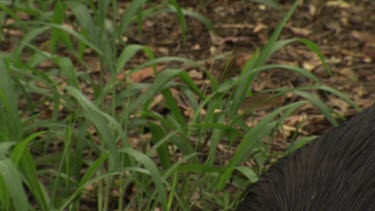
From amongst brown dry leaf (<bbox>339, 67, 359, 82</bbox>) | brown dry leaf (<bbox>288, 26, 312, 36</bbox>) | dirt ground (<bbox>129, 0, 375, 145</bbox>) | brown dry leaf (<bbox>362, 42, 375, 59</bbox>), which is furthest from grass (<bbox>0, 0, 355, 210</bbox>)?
brown dry leaf (<bbox>288, 26, 312, 36</bbox>)

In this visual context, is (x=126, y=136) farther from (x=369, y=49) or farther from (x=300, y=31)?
(x=300, y=31)

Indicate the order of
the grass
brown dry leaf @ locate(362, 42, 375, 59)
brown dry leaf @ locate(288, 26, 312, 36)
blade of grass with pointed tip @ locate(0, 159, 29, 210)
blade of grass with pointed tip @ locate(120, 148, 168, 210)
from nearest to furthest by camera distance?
blade of grass with pointed tip @ locate(0, 159, 29, 210)
blade of grass with pointed tip @ locate(120, 148, 168, 210)
the grass
brown dry leaf @ locate(362, 42, 375, 59)
brown dry leaf @ locate(288, 26, 312, 36)

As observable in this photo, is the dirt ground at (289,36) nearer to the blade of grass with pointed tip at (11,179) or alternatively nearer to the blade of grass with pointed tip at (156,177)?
the blade of grass with pointed tip at (156,177)

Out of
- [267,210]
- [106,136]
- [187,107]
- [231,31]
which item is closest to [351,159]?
[267,210]

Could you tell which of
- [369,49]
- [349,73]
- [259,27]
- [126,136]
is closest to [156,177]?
[126,136]

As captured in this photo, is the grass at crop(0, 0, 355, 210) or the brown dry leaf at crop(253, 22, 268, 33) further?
the brown dry leaf at crop(253, 22, 268, 33)

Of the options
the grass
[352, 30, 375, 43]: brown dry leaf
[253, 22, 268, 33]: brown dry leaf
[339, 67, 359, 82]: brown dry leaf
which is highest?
the grass

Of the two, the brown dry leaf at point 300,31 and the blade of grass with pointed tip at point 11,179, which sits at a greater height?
the blade of grass with pointed tip at point 11,179

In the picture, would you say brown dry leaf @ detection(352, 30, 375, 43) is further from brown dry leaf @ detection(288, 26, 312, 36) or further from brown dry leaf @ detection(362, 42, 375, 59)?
brown dry leaf @ detection(288, 26, 312, 36)

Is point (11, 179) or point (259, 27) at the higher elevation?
point (11, 179)

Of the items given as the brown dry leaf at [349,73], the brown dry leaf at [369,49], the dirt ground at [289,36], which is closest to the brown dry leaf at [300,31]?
the dirt ground at [289,36]

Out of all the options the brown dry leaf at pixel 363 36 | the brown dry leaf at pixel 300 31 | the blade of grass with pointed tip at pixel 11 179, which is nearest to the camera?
the blade of grass with pointed tip at pixel 11 179

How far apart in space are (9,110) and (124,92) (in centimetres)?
48

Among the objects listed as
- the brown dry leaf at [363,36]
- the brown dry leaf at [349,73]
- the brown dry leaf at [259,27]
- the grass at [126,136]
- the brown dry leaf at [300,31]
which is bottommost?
the brown dry leaf at [349,73]
